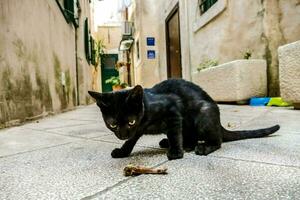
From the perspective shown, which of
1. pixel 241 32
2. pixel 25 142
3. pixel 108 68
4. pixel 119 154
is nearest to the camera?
pixel 119 154

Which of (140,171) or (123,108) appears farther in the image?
(123,108)

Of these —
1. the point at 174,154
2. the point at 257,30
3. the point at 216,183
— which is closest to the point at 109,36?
the point at 257,30

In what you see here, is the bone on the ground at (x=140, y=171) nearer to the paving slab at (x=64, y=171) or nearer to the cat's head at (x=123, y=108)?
the paving slab at (x=64, y=171)

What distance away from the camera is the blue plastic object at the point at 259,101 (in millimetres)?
4344

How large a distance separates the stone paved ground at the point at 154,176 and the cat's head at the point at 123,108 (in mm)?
156

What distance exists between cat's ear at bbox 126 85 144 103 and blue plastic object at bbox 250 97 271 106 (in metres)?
3.46

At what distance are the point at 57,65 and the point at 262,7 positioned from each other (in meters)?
3.52

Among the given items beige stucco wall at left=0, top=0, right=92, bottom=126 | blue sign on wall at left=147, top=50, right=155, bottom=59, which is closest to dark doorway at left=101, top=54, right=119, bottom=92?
blue sign on wall at left=147, top=50, right=155, bottom=59

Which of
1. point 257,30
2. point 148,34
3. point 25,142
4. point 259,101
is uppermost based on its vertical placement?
point 148,34

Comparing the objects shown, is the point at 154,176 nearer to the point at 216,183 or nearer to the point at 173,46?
the point at 216,183

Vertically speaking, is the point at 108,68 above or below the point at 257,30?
above

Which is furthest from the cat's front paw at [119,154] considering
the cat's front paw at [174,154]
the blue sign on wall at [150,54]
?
the blue sign on wall at [150,54]

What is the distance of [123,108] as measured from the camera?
132 centimetres

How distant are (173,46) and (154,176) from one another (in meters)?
9.46
